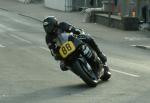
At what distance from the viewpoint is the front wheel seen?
40.9 feet

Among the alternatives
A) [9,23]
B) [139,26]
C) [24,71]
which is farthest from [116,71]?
[9,23]

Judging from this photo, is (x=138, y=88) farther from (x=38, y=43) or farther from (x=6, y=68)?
(x=38, y=43)

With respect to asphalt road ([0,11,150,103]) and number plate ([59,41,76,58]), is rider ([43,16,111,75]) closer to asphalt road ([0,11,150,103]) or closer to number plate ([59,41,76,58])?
number plate ([59,41,76,58])

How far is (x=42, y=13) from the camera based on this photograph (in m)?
43.2

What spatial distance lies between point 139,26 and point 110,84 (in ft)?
61.8

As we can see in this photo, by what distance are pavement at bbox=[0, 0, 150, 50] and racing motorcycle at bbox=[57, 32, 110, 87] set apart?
11617 millimetres

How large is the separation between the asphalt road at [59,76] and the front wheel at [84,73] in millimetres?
150

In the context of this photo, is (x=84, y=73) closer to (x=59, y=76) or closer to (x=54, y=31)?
(x=54, y=31)

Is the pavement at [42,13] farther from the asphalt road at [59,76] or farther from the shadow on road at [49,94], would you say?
the shadow on road at [49,94]

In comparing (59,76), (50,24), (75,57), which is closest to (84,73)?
(75,57)

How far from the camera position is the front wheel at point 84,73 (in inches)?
490

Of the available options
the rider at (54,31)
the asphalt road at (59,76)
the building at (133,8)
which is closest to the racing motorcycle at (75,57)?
the rider at (54,31)

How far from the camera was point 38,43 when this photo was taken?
79.5ft

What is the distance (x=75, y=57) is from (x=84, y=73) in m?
0.40
